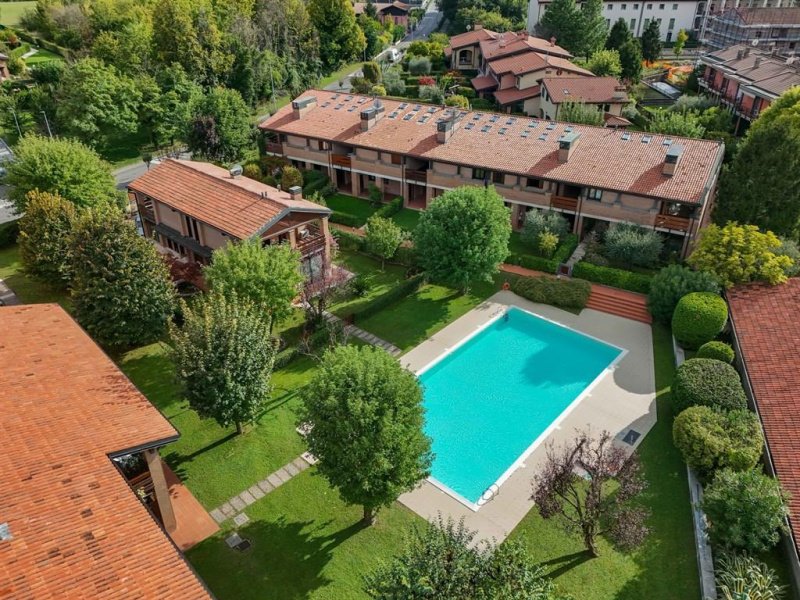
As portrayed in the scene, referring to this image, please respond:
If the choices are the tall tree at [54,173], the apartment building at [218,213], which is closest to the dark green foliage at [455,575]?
the apartment building at [218,213]

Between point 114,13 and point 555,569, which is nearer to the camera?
point 555,569

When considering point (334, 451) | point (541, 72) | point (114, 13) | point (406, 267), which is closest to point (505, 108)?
point (541, 72)

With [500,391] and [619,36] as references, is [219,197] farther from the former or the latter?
[619,36]

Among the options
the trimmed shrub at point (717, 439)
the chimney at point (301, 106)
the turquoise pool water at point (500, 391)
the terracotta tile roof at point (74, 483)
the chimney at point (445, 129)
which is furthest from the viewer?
the chimney at point (301, 106)

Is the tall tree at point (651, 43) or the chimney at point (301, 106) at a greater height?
the tall tree at point (651, 43)

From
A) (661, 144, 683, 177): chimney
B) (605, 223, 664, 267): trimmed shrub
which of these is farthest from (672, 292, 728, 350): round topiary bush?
(661, 144, 683, 177): chimney

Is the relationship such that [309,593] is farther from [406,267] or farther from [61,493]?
[406,267]

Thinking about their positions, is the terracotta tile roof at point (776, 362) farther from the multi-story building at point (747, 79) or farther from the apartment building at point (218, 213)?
the multi-story building at point (747, 79)
